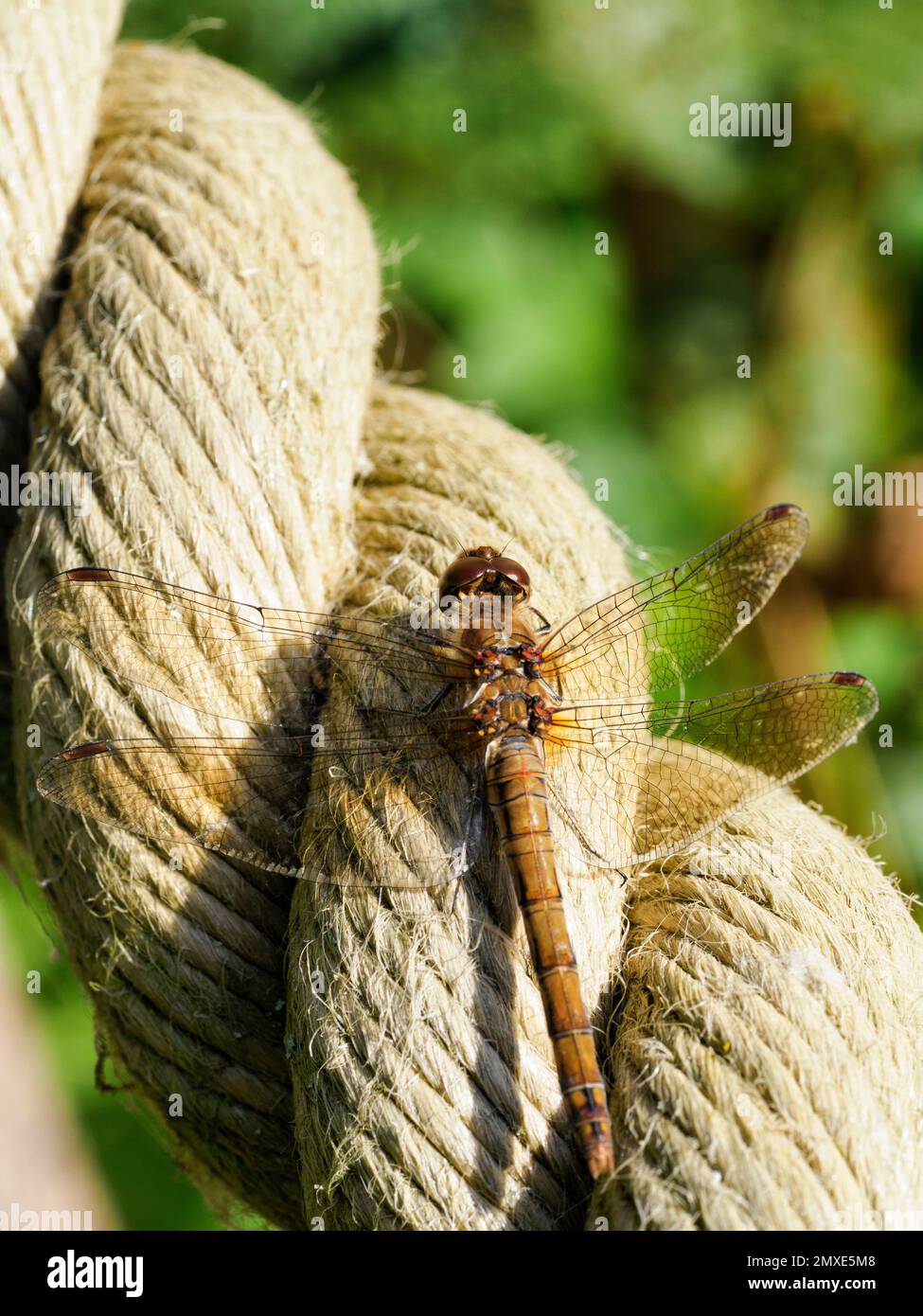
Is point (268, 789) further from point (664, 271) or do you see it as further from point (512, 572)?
point (664, 271)

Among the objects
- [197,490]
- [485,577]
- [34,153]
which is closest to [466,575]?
[485,577]

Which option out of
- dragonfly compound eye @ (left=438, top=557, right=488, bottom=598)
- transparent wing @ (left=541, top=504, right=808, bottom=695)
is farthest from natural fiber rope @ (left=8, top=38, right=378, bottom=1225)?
transparent wing @ (left=541, top=504, right=808, bottom=695)

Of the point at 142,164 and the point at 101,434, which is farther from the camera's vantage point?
the point at 142,164

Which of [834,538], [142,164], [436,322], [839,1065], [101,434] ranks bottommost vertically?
[839,1065]

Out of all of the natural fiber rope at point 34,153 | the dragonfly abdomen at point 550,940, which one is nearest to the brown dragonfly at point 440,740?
the dragonfly abdomen at point 550,940

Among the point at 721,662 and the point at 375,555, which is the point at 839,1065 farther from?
the point at 721,662

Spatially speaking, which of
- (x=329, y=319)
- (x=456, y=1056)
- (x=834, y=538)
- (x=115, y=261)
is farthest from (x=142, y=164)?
(x=834, y=538)

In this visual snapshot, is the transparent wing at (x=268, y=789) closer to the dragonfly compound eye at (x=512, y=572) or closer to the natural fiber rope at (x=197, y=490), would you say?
the natural fiber rope at (x=197, y=490)
